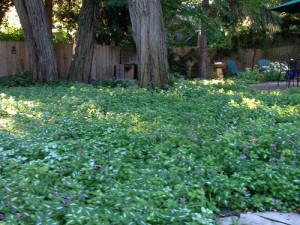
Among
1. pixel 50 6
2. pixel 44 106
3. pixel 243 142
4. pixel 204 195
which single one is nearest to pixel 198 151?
pixel 243 142

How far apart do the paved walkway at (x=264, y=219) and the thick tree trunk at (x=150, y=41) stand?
6425 mm

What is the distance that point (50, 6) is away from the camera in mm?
16016

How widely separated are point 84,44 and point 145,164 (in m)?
10.4

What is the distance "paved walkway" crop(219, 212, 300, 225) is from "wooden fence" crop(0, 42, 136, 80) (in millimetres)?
11574

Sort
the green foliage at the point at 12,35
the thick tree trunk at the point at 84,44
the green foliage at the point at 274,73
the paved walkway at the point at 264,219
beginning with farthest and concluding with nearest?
the green foliage at the point at 12,35 → the green foliage at the point at 274,73 → the thick tree trunk at the point at 84,44 → the paved walkway at the point at 264,219

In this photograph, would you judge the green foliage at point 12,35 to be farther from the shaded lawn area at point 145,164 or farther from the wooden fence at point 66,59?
the shaded lawn area at point 145,164

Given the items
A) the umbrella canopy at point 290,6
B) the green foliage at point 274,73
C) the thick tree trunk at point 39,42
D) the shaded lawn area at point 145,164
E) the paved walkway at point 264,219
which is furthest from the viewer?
the green foliage at point 274,73

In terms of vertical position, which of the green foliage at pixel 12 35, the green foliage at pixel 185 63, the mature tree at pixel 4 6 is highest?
the mature tree at pixel 4 6

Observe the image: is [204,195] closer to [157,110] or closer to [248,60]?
[157,110]

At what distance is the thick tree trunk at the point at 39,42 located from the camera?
12922 millimetres

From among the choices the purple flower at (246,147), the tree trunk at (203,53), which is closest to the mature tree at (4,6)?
the tree trunk at (203,53)

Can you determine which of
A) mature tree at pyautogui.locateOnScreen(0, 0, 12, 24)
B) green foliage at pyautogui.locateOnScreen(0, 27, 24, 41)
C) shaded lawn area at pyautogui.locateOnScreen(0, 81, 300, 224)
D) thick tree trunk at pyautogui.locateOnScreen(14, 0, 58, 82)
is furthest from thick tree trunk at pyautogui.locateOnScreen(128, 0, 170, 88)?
mature tree at pyautogui.locateOnScreen(0, 0, 12, 24)

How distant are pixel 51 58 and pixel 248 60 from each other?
44.4 ft

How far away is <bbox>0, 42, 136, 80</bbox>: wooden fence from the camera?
15.3 m
